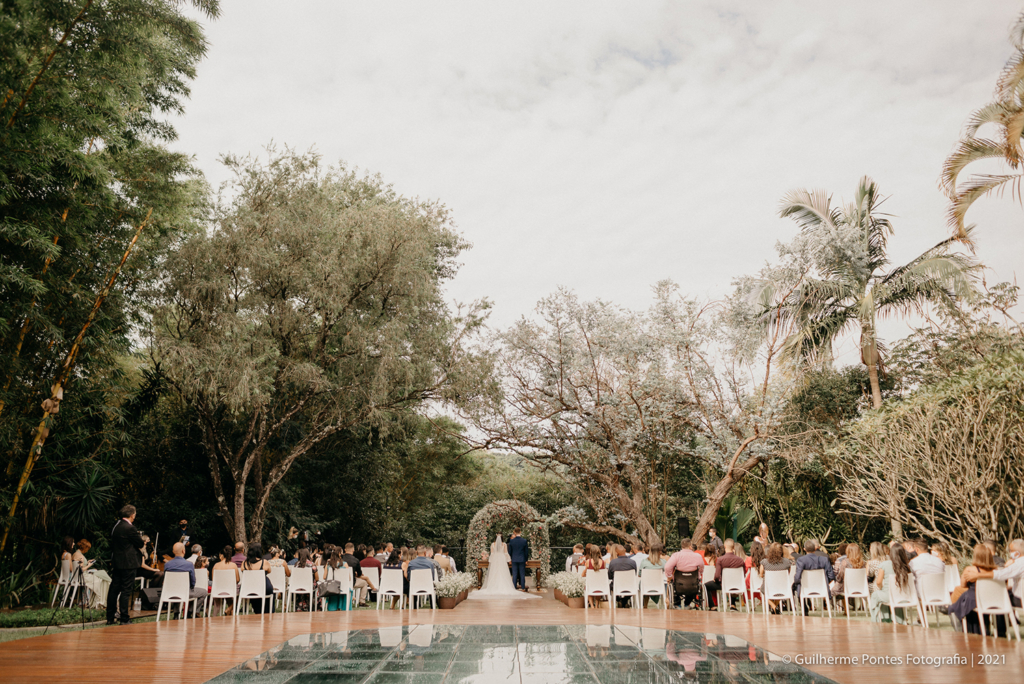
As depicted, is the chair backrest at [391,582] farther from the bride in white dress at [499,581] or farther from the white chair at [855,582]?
the white chair at [855,582]

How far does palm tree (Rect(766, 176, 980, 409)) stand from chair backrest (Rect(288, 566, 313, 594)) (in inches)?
486

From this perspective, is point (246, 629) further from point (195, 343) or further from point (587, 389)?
point (587, 389)

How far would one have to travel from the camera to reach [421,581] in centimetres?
1069

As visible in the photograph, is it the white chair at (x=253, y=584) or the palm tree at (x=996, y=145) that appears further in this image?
the white chair at (x=253, y=584)

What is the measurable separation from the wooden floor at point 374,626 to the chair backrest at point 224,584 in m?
0.39

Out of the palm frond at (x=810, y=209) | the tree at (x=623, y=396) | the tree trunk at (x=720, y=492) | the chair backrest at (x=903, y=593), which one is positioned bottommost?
the chair backrest at (x=903, y=593)

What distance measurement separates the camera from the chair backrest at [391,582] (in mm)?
10703

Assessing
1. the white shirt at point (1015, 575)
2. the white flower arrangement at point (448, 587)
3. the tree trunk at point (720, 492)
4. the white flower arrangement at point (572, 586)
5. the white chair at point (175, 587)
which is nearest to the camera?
the white shirt at point (1015, 575)

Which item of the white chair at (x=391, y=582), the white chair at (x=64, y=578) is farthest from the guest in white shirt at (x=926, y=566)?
the white chair at (x=64, y=578)

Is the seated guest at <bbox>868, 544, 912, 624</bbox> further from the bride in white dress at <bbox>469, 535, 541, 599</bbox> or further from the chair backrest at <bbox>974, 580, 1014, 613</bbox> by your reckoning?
the bride in white dress at <bbox>469, 535, 541, 599</bbox>

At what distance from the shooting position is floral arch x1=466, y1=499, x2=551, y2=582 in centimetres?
1847

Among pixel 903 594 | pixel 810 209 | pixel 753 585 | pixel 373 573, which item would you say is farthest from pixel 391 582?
pixel 810 209

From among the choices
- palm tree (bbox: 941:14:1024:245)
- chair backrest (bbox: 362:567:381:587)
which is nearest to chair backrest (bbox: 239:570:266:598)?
chair backrest (bbox: 362:567:381:587)

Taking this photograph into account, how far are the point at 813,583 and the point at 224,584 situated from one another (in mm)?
8146
